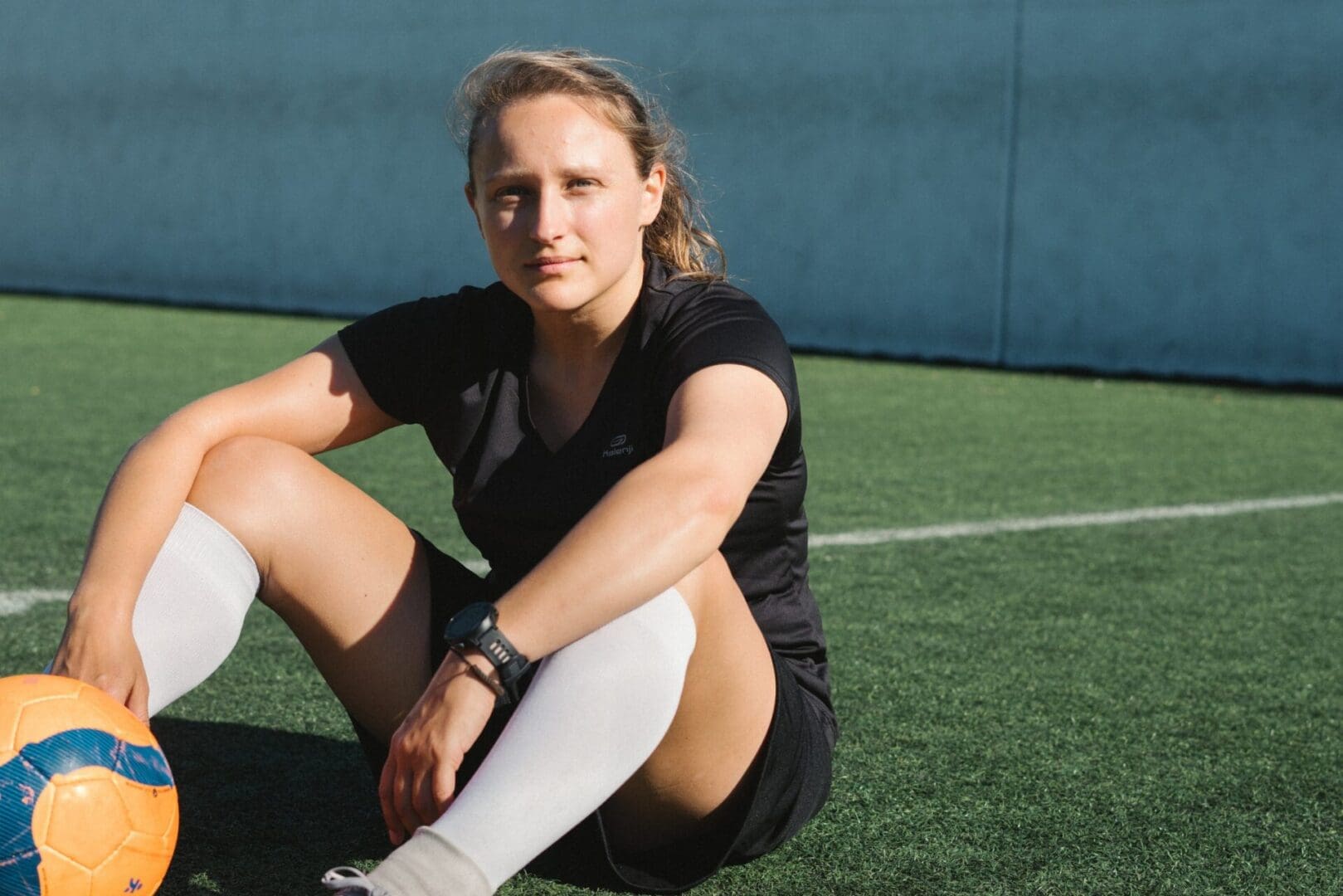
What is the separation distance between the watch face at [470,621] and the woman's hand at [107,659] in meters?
0.48

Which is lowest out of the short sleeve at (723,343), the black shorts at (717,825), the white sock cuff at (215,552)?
the black shorts at (717,825)

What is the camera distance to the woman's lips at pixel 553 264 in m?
2.08

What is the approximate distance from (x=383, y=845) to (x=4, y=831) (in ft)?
2.33

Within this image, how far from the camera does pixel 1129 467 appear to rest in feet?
23.4

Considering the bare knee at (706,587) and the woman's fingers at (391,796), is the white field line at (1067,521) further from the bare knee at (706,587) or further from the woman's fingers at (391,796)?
the woman's fingers at (391,796)

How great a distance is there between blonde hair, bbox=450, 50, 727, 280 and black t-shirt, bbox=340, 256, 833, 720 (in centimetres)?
9

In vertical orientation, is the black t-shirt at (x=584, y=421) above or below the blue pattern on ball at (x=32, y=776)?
above

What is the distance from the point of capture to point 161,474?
208 cm

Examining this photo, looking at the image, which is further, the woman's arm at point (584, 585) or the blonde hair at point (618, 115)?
the blonde hair at point (618, 115)

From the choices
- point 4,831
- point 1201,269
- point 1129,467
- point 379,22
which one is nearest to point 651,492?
point 4,831

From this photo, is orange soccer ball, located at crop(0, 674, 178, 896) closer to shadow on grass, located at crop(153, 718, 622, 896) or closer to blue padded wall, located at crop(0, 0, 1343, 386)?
shadow on grass, located at crop(153, 718, 622, 896)

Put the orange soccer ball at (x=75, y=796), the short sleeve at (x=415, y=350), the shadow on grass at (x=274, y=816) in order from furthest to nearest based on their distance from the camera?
the short sleeve at (x=415, y=350) → the shadow on grass at (x=274, y=816) → the orange soccer ball at (x=75, y=796)

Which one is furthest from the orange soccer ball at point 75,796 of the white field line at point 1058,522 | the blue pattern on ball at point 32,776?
the white field line at point 1058,522

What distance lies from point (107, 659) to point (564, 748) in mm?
629
